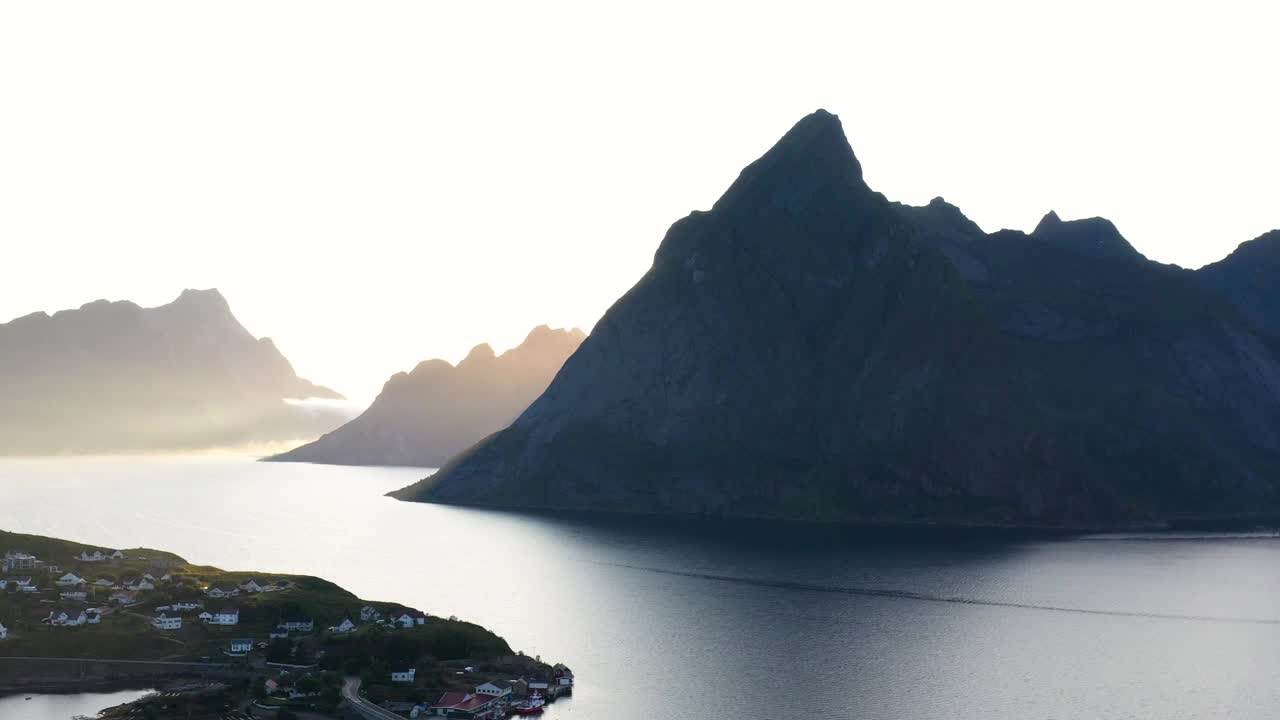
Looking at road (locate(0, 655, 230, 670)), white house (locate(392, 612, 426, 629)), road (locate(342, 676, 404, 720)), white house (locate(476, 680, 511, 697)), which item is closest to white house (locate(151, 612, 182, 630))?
road (locate(0, 655, 230, 670))

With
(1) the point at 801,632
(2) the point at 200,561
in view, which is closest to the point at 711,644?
(1) the point at 801,632

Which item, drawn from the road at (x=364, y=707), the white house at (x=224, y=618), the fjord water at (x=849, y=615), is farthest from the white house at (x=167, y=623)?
the fjord water at (x=849, y=615)

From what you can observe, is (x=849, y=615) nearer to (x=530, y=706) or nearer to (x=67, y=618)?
(x=530, y=706)

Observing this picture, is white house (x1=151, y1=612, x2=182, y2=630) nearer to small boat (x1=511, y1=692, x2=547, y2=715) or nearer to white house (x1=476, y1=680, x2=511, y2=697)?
white house (x1=476, y1=680, x2=511, y2=697)

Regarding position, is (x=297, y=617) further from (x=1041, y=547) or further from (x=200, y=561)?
(x=1041, y=547)

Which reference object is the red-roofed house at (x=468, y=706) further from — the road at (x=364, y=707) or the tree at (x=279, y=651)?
the tree at (x=279, y=651)

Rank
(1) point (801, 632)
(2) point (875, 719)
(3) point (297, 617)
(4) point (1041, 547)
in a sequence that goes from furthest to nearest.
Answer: (4) point (1041, 547) < (1) point (801, 632) < (3) point (297, 617) < (2) point (875, 719)
